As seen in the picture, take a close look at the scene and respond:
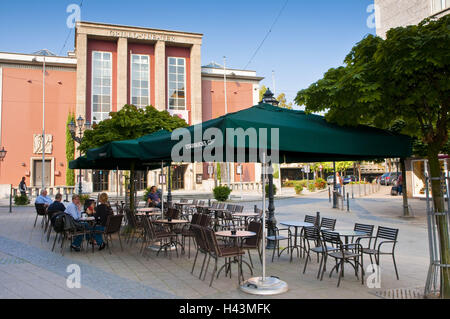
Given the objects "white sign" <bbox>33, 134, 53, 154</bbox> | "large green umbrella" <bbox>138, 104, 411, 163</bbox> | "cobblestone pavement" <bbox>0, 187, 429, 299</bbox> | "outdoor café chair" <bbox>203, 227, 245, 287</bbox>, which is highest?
"white sign" <bbox>33, 134, 53, 154</bbox>

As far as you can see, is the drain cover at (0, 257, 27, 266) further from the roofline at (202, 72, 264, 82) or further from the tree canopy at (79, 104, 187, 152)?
the roofline at (202, 72, 264, 82)

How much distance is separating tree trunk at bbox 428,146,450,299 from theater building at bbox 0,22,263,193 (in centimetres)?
3050

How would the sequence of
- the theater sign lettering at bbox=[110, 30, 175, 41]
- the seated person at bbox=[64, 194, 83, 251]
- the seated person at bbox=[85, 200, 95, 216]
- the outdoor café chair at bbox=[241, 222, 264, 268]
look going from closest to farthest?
the outdoor café chair at bbox=[241, 222, 264, 268], the seated person at bbox=[64, 194, 83, 251], the seated person at bbox=[85, 200, 95, 216], the theater sign lettering at bbox=[110, 30, 175, 41]

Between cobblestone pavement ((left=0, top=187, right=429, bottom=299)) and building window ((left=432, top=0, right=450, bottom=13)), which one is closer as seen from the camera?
cobblestone pavement ((left=0, top=187, right=429, bottom=299))

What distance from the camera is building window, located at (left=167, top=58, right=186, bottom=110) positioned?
37.9 m

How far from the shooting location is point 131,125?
478 inches

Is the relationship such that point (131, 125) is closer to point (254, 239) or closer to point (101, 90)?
point (254, 239)

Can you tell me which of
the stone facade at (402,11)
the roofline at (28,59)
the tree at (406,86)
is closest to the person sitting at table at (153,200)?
the tree at (406,86)

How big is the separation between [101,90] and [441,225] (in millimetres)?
35723

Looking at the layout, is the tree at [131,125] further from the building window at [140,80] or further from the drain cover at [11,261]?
the building window at [140,80]

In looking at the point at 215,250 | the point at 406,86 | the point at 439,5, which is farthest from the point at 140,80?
the point at 406,86

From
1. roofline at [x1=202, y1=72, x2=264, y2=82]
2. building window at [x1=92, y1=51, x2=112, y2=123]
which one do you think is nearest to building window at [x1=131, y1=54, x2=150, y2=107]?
building window at [x1=92, y1=51, x2=112, y2=123]

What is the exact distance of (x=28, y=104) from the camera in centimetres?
3359
